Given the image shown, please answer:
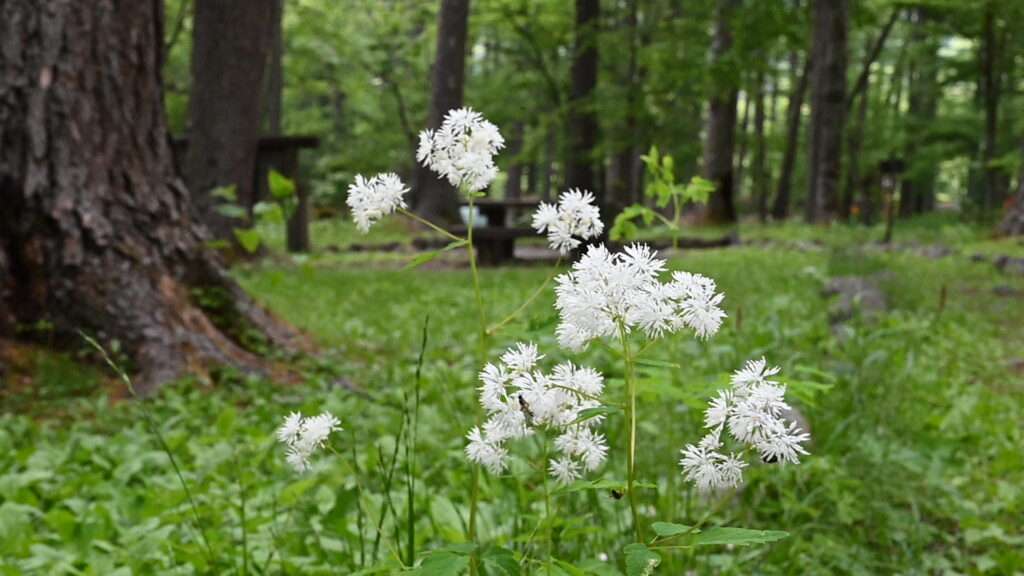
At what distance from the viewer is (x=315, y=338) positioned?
17.5 ft

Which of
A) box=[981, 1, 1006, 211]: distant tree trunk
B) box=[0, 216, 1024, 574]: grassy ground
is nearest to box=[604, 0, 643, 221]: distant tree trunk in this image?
box=[0, 216, 1024, 574]: grassy ground

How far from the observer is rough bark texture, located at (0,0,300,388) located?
380cm

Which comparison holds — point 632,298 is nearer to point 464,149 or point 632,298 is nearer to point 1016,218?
point 464,149

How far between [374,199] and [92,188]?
10.6 feet

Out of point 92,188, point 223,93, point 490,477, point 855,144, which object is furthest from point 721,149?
point 490,477

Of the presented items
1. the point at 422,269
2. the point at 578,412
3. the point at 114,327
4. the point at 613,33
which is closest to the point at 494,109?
the point at 613,33

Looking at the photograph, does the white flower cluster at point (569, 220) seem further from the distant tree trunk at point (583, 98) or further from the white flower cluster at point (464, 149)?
the distant tree trunk at point (583, 98)

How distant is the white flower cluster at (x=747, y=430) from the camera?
2.92 feet

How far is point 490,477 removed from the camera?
277 cm

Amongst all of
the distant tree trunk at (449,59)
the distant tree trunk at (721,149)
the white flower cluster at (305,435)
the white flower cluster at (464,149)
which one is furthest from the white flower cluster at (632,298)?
the distant tree trunk at (721,149)

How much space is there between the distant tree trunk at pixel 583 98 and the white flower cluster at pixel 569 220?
1186cm

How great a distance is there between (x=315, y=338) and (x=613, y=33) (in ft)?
29.7

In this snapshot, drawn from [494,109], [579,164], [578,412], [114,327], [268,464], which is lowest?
[268,464]

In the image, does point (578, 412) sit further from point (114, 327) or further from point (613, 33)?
point (613, 33)
